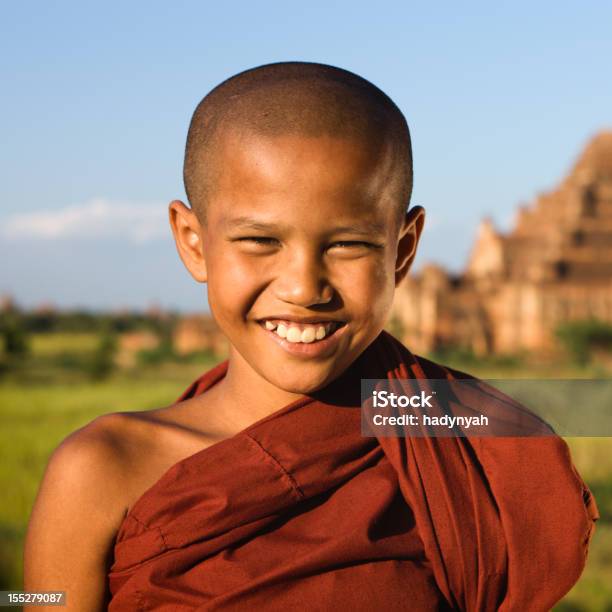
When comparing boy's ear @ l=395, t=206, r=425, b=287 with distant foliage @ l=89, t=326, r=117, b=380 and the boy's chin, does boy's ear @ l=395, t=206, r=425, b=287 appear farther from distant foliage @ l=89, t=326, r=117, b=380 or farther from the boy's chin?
distant foliage @ l=89, t=326, r=117, b=380

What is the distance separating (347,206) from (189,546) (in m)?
0.56

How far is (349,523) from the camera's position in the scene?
4.79ft

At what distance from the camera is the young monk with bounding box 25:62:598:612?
140cm

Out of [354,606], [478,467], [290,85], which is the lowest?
[354,606]

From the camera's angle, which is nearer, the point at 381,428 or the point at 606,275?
the point at 381,428

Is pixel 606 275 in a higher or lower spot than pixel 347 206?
lower

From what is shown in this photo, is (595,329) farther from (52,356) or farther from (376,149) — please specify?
(376,149)

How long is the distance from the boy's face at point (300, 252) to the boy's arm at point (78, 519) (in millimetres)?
282

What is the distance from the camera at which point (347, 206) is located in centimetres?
139

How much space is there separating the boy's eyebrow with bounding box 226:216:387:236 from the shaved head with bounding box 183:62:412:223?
2.8 inches

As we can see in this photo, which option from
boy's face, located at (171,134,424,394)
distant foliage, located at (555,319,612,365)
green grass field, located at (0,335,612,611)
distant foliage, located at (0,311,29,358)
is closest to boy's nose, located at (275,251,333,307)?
boy's face, located at (171,134,424,394)

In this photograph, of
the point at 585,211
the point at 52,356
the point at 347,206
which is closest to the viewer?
the point at 347,206

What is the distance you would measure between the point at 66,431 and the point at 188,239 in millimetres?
8984

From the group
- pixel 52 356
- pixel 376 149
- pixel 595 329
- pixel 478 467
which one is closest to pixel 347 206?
pixel 376 149
